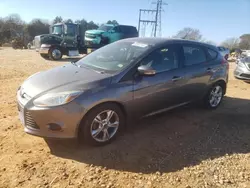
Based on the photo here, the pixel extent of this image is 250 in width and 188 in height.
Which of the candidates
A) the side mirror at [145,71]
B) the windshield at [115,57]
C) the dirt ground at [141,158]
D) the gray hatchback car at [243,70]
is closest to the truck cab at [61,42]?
the gray hatchback car at [243,70]

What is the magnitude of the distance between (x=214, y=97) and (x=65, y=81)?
139 inches

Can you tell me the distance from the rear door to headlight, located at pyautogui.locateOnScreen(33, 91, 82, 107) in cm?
228

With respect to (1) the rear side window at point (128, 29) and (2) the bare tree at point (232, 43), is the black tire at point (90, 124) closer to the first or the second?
(1) the rear side window at point (128, 29)

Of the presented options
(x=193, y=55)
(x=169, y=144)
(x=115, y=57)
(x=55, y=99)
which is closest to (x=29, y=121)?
(x=55, y=99)

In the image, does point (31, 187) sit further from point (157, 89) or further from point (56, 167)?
point (157, 89)

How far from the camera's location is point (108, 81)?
133 inches

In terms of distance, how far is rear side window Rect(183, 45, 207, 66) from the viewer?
452cm

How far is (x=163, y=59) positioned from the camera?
13.5 feet

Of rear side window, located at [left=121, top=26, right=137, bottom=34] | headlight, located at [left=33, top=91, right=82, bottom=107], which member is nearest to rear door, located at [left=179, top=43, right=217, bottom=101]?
headlight, located at [left=33, top=91, right=82, bottom=107]

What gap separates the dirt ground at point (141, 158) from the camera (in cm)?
279

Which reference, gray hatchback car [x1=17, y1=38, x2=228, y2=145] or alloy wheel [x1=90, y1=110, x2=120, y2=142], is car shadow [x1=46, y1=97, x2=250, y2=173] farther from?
gray hatchback car [x1=17, y1=38, x2=228, y2=145]

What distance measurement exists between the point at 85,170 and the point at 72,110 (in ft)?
2.57

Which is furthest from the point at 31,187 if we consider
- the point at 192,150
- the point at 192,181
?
the point at 192,150

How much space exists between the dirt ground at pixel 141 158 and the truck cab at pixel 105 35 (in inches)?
593
